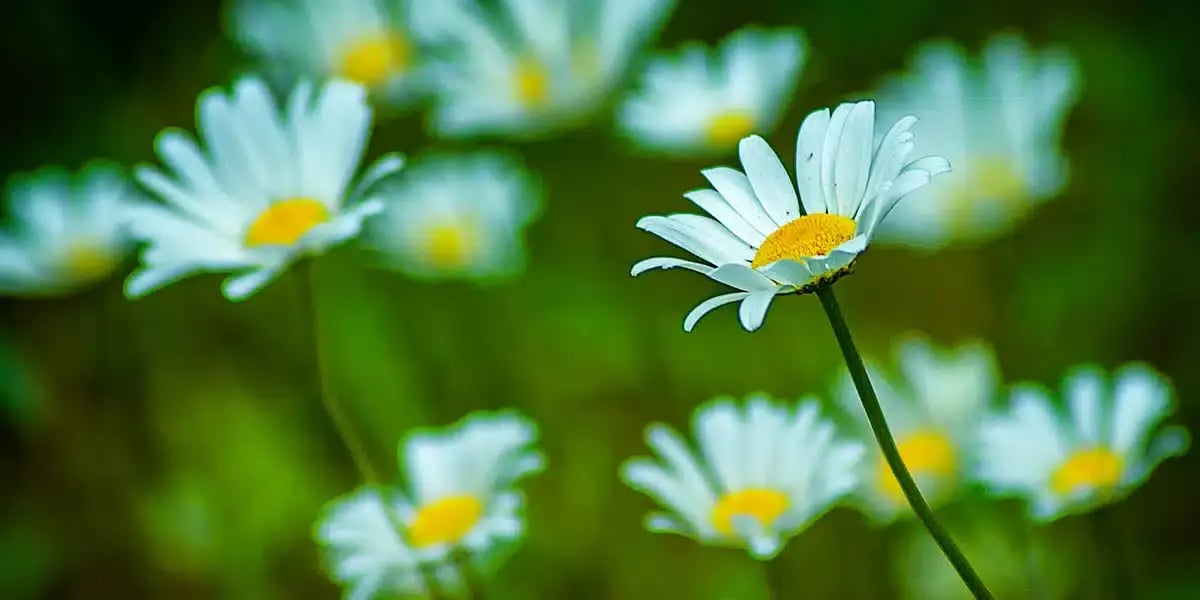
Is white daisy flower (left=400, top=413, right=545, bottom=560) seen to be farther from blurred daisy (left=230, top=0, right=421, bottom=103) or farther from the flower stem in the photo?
blurred daisy (left=230, top=0, right=421, bottom=103)

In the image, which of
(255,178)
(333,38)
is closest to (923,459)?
(255,178)

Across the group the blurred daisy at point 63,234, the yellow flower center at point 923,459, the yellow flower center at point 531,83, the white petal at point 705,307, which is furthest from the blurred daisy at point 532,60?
the white petal at point 705,307

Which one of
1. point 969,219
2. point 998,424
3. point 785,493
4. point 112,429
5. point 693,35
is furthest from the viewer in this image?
point 693,35

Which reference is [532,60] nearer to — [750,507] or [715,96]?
[715,96]

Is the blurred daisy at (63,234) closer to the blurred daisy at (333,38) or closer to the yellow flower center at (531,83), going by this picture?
the blurred daisy at (333,38)

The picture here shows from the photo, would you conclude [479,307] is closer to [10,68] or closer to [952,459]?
[952,459]

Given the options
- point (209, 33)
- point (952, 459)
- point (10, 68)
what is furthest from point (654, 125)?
point (10, 68)
